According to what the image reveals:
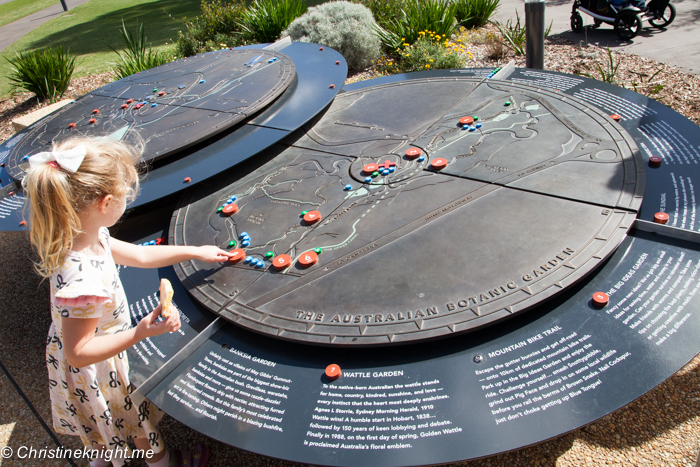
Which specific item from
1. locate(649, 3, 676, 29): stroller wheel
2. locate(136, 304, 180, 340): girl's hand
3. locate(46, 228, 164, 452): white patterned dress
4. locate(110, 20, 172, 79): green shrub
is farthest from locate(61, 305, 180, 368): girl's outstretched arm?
locate(649, 3, 676, 29): stroller wheel

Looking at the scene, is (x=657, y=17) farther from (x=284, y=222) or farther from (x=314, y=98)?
(x=284, y=222)

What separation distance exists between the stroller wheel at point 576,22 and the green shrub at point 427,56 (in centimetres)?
204

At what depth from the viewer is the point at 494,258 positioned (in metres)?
2.27

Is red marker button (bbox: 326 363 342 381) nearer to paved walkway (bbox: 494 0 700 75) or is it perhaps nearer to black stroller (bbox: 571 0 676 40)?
paved walkway (bbox: 494 0 700 75)

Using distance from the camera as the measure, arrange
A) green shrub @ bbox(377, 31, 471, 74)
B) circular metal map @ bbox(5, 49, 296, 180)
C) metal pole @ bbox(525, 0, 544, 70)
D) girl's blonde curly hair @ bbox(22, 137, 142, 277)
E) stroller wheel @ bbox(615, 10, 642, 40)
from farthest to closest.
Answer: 1. stroller wheel @ bbox(615, 10, 642, 40)
2. green shrub @ bbox(377, 31, 471, 74)
3. metal pole @ bbox(525, 0, 544, 70)
4. circular metal map @ bbox(5, 49, 296, 180)
5. girl's blonde curly hair @ bbox(22, 137, 142, 277)

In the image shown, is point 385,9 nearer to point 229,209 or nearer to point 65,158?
point 229,209

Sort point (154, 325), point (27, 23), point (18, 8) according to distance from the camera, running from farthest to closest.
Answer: point (18, 8), point (27, 23), point (154, 325)

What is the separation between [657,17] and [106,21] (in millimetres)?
15797

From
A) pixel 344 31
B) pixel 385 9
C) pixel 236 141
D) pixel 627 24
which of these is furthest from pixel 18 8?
pixel 627 24

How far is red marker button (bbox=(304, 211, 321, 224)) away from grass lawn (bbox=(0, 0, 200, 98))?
909 centimetres

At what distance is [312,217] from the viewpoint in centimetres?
273

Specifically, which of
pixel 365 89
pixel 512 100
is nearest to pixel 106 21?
pixel 365 89

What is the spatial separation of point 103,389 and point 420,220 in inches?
71.2

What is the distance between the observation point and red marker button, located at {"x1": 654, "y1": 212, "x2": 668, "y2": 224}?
7.81ft
